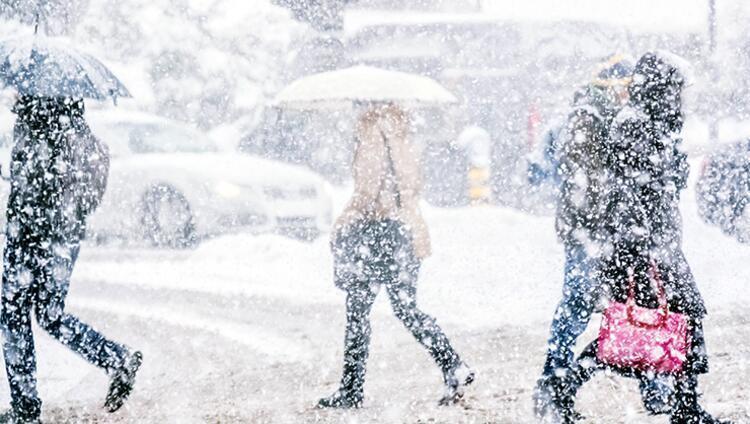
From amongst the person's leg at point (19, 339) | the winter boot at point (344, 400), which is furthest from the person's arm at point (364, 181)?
the person's leg at point (19, 339)

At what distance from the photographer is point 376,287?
218 inches

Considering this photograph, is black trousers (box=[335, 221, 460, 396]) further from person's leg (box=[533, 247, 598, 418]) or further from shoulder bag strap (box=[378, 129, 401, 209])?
person's leg (box=[533, 247, 598, 418])

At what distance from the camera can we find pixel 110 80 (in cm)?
571

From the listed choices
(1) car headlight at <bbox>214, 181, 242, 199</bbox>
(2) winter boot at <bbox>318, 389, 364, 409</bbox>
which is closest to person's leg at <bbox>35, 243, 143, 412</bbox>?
(2) winter boot at <bbox>318, 389, 364, 409</bbox>

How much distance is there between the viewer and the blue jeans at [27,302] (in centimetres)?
525

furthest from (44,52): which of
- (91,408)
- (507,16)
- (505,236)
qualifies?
(507,16)

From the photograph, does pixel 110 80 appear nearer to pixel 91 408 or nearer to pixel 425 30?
pixel 91 408

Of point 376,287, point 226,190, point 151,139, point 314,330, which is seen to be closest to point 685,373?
point 376,287

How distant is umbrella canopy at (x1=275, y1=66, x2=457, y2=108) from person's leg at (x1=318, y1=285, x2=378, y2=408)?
1.01 meters

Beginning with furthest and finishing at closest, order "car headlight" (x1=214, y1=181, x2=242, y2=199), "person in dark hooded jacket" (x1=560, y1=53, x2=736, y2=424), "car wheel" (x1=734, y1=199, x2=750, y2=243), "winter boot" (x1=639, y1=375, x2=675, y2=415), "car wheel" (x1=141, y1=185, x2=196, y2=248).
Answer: "car wheel" (x1=734, y1=199, x2=750, y2=243)
"car wheel" (x1=141, y1=185, x2=196, y2=248)
"car headlight" (x1=214, y1=181, x2=242, y2=199)
"winter boot" (x1=639, y1=375, x2=675, y2=415)
"person in dark hooded jacket" (x1=560, y1=53, x2=736, y2=424)

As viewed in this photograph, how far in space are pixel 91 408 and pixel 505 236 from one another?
25.8 feet

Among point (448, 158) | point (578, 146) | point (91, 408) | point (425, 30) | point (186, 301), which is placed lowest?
point (91, 408)

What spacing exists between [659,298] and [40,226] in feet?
8.64

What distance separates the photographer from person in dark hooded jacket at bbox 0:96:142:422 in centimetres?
523
